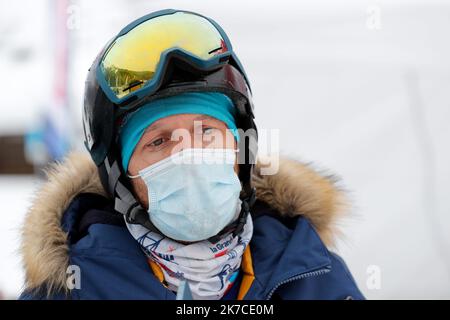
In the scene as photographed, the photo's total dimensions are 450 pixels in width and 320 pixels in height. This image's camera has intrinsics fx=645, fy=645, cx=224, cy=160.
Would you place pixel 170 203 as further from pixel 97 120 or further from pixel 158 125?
pixel 97 120

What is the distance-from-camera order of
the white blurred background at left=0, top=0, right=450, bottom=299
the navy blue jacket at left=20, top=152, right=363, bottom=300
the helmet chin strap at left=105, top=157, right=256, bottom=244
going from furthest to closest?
1. the white blurred background at left=0, top=0, right=450, bottom=299
2. the helmet chin strap at left=105, top=157, right=256, bottom=244
3. the navy blue jacket at left=20, top=152, right=363, bottom=300

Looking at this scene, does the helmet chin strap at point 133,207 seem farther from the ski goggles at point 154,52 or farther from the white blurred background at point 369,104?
the white blurred background at point 369,104

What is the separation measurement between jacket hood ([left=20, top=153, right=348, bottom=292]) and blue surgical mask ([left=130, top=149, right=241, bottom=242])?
32cm

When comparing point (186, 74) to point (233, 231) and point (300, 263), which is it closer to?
point (233, 231)

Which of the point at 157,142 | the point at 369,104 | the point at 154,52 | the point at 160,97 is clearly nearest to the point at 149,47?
the point at 154,52

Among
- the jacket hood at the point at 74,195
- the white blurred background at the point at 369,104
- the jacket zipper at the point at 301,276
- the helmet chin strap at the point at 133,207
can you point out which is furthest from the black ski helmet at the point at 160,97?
the white blurred background at the point at 369,104

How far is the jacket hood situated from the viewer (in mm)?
2119

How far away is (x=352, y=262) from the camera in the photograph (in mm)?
4520

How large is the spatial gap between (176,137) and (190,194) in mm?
195

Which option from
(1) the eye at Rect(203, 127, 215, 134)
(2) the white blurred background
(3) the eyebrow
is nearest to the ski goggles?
(3) the eyebrow

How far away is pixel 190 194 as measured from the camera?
214 cm

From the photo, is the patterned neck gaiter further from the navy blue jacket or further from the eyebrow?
the eyebrow

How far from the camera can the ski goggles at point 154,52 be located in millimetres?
2219
